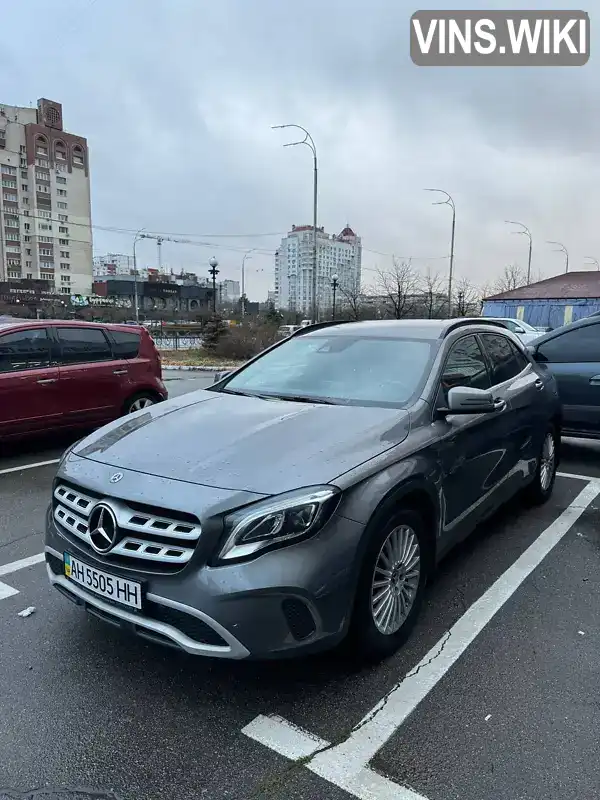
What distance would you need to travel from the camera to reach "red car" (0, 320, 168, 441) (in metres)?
6.63

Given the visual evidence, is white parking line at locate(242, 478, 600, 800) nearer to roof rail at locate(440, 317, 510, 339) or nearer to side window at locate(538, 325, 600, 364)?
roof rail at locate(440, 317, 510, 339)

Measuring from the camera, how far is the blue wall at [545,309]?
1384 inches

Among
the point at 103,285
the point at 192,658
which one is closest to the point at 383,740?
the point at 192,658

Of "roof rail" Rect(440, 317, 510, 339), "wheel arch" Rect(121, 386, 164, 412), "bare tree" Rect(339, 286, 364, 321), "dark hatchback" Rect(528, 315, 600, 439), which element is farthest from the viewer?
"bare tree" Rect(339, 286, 364, 321)

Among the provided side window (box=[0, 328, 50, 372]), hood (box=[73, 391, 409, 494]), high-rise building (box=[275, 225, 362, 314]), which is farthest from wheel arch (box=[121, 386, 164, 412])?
high-rise building (box=[275, 225, 362, 314])

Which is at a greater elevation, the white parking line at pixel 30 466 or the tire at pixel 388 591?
the tire at pixel 388 591

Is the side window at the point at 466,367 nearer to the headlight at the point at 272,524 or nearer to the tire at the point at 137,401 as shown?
the headlight at the point at 272,524

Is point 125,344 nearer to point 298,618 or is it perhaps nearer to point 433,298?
point 298,618

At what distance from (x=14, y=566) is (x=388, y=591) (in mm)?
2624

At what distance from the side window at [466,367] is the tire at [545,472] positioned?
4.02 feet

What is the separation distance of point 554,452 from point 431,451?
2765 millimetres
